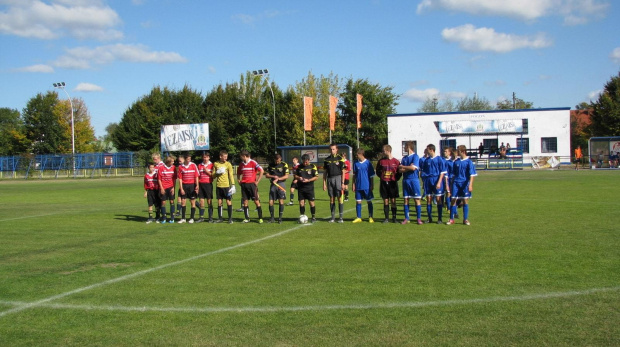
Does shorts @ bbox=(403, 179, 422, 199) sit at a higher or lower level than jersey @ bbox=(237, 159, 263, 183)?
lower

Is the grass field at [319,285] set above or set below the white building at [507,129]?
below

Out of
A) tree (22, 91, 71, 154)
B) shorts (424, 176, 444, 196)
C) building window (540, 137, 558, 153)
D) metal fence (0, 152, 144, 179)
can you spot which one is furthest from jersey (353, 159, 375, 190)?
tree (22, 91, 71, 154)

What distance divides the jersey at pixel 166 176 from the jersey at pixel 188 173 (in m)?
0.24

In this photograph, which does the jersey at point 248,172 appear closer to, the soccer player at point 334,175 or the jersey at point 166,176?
the soccer player at point 334,175

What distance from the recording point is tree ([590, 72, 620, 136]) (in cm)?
5588

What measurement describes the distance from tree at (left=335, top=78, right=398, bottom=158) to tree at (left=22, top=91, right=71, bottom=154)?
37.9 metres

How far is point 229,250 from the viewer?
381 inches

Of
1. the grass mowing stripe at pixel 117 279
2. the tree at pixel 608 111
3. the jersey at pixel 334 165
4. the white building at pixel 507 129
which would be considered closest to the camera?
the grass mowing stripe at pixel 117 279

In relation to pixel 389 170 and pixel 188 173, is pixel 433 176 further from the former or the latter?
pixel 188 173

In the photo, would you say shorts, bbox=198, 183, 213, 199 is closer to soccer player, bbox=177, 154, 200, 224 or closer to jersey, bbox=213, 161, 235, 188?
soccer player, bbox=177, 154, 200, 224

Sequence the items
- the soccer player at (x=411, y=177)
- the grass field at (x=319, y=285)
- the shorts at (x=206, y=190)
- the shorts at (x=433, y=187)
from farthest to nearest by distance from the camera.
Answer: the shorts at (x=206, y=190) < the shorts at (x=433, y=187) < the soccer player at (x=411, y=177) < the grass field at (x=319, y=285)

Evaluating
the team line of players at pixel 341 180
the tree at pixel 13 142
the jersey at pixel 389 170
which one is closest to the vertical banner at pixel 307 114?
the team line of players at pixel 341 180

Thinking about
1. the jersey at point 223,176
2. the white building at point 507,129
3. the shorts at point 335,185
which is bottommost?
the shorts at point 335,185

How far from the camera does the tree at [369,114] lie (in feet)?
213
